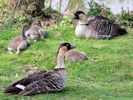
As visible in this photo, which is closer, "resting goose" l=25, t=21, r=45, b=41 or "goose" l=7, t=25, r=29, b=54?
"goose" l=7, t=25, r=29, b=54

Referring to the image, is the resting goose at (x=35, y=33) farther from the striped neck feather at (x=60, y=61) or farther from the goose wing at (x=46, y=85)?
the goose wing at (x=46, y=85)

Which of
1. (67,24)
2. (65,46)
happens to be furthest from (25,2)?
(65,46)

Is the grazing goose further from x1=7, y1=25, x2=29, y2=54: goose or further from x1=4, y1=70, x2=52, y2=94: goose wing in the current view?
x1=4, y1=70, x2=52, y2=94: goose wing

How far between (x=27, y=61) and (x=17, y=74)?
5.50 ft

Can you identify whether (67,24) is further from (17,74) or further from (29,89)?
(29,89)

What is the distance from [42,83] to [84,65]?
11.5 feet

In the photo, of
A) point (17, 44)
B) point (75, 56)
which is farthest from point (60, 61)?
point (17, 44)

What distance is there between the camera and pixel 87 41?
1573 cm

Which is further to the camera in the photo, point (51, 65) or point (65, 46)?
point (51, 65)

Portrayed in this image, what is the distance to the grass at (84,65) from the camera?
1027 cm

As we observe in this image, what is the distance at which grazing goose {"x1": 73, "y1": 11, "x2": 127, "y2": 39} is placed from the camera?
16.0 metres

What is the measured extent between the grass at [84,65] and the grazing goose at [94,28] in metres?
0.22

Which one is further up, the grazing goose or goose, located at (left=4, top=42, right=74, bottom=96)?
the grazing goose

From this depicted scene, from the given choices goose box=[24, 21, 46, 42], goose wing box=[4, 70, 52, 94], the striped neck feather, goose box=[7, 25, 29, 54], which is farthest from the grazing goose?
goose wing box=[4, 70, 52, 94]
